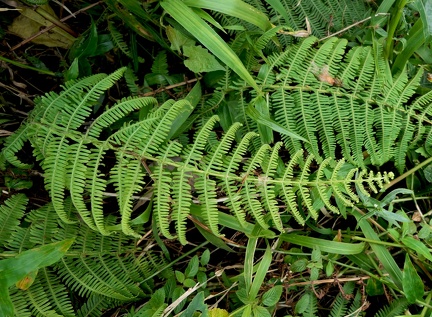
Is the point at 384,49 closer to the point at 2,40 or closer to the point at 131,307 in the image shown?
the point at 131,307

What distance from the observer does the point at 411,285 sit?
5.45 feet

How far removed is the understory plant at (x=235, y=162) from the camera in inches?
59.1

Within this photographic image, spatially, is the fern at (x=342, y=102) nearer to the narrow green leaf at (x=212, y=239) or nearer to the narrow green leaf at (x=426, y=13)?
the narrow green leaf at (x=426, y=13)

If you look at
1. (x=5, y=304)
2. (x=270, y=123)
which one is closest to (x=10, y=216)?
(x=5, y=304)

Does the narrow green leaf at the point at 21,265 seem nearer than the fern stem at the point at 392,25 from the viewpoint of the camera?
Yes

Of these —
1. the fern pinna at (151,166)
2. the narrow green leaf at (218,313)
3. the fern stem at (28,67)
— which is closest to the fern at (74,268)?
the fern pinna at (151,166)

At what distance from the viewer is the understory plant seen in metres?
1.50

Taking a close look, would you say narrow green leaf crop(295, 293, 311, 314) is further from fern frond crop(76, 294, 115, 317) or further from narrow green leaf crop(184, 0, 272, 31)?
narrow green leaf crop(184, 0, 272, 31)

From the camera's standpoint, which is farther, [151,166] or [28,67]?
[28,67]

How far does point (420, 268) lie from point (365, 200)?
402 mm

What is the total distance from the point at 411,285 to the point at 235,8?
3.78 ft

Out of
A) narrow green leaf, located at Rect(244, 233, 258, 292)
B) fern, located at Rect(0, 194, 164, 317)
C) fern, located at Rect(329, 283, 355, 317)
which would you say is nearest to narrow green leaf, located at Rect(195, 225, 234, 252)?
narrow green leaf, located at Rect(244, 233, 258, 292)

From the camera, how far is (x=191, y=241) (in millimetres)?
1887

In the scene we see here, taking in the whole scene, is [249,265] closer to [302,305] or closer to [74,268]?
[302,305]
